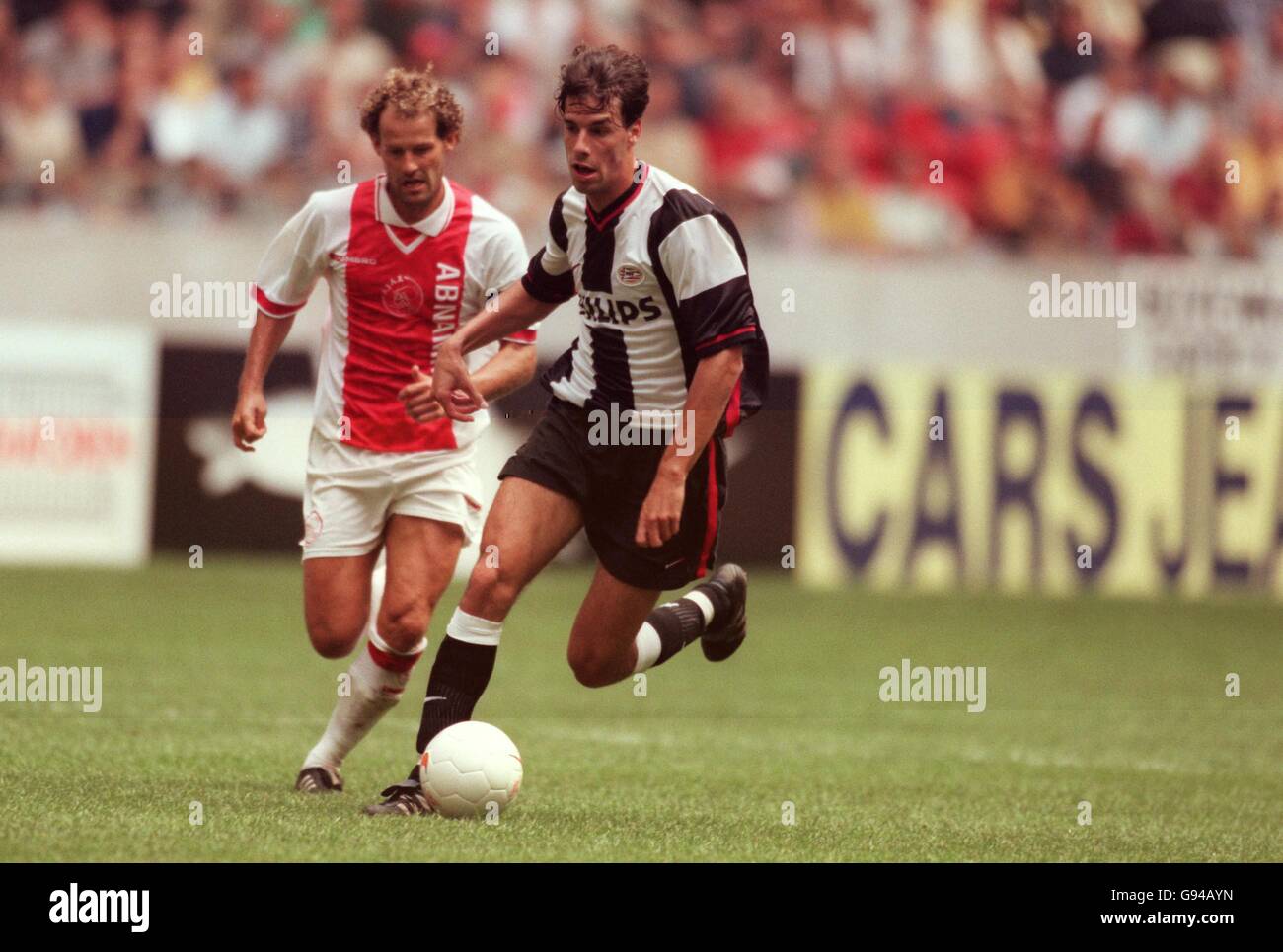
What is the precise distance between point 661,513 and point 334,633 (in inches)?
58.6

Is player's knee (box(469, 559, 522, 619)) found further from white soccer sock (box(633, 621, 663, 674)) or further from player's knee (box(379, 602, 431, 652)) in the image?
white soccer sock (box(633, 621, 663, 674))

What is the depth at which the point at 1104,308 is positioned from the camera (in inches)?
686

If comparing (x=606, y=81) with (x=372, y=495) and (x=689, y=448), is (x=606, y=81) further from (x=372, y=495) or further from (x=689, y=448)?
(x=372, y=495)

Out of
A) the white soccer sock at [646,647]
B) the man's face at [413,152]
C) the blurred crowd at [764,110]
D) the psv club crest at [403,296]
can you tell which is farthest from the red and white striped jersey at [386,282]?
the blurred crowd at [764,110]

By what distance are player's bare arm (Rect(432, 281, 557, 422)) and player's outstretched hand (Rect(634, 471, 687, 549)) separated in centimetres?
73

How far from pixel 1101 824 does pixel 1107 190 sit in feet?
41.2

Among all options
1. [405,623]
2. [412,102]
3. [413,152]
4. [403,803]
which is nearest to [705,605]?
[405,623]

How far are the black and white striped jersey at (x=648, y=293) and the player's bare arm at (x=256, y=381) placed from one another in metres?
1.00

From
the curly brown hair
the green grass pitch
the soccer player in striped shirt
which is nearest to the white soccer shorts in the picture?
the soccer player in striped shirt

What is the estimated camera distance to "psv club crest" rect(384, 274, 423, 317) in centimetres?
720

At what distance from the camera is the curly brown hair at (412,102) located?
22.2 feet
